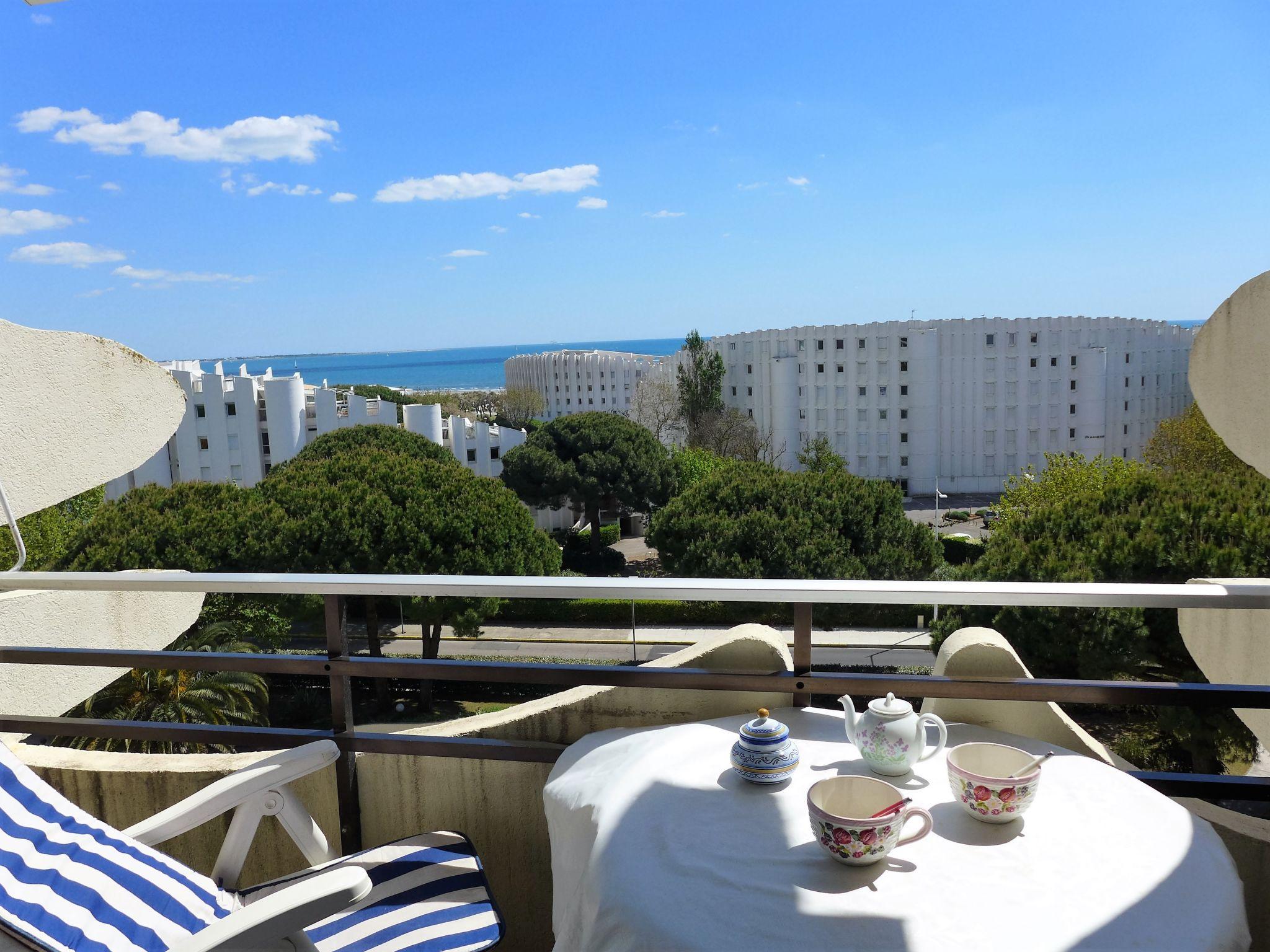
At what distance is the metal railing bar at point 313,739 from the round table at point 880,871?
356 millimetres

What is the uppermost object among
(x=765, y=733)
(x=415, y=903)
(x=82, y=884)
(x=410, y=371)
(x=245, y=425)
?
(x=410, y=371)

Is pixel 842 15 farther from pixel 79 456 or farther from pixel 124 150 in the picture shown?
pixel 124 150

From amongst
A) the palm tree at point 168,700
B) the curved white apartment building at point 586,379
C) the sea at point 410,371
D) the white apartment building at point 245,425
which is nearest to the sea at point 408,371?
the sea at point 410,371

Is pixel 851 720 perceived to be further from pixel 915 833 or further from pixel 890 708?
pixel 915 833

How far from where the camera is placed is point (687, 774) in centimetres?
157

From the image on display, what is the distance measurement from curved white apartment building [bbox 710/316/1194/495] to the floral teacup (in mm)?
43100

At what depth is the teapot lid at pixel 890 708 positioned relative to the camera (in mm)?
1500

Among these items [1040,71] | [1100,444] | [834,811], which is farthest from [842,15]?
[1040,71]

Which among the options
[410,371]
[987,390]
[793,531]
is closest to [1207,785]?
[793,531]

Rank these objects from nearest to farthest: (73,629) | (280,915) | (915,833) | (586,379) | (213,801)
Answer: (280,915)
(915,833)
(213,801)
(73,629)
(586,379)

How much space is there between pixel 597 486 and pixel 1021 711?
89.5ft

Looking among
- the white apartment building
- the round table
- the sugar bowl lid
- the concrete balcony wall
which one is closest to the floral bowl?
the round table

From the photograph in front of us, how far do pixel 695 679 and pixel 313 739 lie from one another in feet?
2.99

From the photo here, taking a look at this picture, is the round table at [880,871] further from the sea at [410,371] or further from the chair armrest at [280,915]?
the sea at [410,371]
